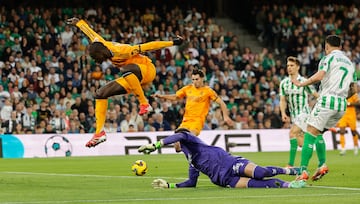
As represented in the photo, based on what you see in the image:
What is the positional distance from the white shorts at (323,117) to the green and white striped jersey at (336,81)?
0.08 m

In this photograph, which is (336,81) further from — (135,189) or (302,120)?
(302,120)

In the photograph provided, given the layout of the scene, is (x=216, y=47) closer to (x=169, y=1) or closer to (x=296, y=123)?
(x=169, y=1)

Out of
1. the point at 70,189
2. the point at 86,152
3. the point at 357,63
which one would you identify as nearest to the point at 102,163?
the point at 86,152

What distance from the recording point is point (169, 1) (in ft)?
132

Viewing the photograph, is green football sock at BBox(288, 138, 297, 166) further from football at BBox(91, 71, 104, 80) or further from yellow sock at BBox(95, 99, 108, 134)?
football at BBox(91, 71, 104, 80)

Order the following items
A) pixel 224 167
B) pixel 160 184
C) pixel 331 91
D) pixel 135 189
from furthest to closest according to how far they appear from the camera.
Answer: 1. pixel 331 91
2. pixel 135 189
3. pixel 160 184
4. pixel 224 167

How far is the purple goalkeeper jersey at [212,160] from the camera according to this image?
44.5ft

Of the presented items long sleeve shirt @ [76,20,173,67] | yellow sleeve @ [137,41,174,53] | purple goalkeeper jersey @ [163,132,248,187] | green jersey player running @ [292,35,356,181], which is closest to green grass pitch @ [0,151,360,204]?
purple goalkeeper jersey @ [163,132,248,187]

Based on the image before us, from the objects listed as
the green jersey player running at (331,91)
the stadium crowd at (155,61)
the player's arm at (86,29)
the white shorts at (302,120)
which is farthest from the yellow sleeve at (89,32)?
the stadium crowd at (155,61)

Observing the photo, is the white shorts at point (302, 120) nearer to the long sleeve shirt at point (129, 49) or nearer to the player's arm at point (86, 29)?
the long sleeve shirt at point (129, 49)

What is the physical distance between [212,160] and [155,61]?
67.2 ft

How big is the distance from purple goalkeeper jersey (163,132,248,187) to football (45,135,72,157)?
15.6m

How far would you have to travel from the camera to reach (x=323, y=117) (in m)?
14.7

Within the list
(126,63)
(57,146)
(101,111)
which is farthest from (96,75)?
(126,63)
